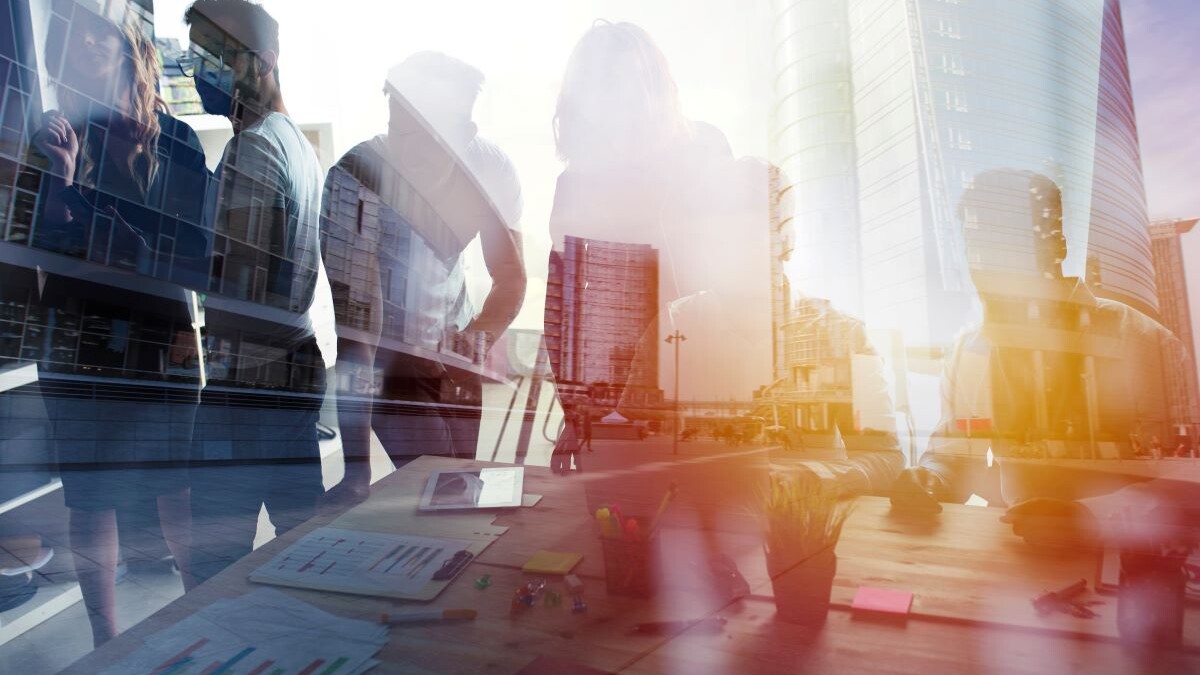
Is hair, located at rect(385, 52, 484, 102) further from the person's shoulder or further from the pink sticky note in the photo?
the pink sticky note

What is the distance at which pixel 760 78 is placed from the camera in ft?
3.51

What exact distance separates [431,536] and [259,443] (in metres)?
3.60

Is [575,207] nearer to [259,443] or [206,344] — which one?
[259,443]

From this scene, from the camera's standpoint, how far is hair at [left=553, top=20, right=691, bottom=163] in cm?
115

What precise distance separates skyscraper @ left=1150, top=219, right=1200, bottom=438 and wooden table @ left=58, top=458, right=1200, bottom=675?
0.88 ft

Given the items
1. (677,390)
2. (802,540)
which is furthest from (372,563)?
(802,540)

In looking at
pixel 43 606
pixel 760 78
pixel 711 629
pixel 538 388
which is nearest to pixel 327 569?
pixel 43 606

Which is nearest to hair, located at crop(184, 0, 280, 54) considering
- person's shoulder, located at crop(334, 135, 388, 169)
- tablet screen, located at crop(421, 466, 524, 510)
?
person's shoulder, located at crop(334, 135, 388, 169)

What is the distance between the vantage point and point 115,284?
151 inches

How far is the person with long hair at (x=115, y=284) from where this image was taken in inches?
84.5

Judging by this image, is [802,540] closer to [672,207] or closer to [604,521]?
[604,521]

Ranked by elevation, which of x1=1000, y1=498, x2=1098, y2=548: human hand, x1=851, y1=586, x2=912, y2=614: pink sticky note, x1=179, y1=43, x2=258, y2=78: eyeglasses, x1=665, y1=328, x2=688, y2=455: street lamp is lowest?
x1=851, y1=586, x2=912, y2=614: pink sticky note

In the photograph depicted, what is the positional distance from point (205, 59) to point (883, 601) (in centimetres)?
303

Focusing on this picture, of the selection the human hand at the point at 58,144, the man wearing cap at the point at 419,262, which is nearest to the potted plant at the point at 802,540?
the man wearing cap at the point at 419,262
